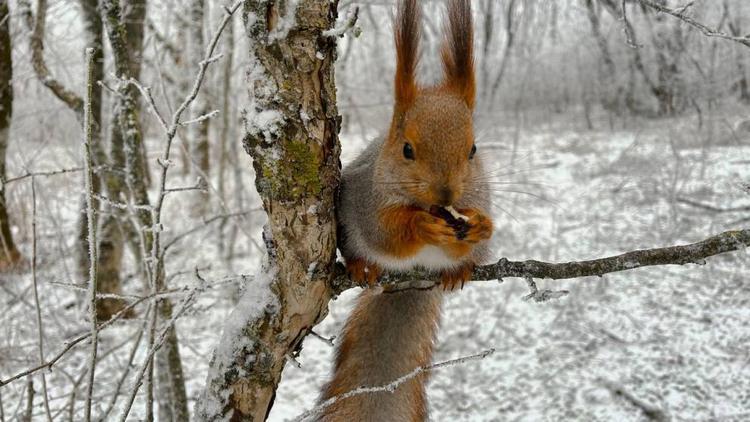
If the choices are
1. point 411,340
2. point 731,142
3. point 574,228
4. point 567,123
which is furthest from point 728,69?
point 567,123

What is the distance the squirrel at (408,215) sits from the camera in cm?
134

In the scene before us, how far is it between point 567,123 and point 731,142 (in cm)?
535

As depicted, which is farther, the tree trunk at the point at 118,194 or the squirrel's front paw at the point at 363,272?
the tree trunk at the point at 118,194

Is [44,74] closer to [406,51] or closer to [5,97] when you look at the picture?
[5,97]

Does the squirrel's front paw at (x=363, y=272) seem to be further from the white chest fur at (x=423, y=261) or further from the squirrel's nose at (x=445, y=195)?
the squirrel's nose at (x=445, y=195)

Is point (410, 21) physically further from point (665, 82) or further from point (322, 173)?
point (665, 82)

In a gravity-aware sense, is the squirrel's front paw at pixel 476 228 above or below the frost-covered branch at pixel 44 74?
below

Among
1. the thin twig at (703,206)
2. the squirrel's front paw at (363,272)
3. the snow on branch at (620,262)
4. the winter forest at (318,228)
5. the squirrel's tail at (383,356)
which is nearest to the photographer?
the snow on branch at (620,262)

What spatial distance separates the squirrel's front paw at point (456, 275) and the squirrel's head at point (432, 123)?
9.1 inches

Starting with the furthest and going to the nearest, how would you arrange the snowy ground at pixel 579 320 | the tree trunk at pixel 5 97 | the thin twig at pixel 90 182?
the tree trunk at pixel 5 97
the snowy ground at pixel 579 320
the thin twig at pixel 90 182

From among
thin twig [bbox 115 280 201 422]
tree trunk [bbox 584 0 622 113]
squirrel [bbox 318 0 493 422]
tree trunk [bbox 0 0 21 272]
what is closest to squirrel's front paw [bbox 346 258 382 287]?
squirrel [bbox 318 0 493 422]

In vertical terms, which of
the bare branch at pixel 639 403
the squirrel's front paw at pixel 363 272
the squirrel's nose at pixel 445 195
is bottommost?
the bare branch at pixel 639 403

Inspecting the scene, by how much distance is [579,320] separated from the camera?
4316 millimetres

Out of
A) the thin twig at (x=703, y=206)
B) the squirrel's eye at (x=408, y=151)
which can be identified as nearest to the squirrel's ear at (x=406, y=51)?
the squirrel's eye at (x=408, y=151)
